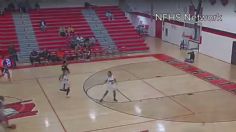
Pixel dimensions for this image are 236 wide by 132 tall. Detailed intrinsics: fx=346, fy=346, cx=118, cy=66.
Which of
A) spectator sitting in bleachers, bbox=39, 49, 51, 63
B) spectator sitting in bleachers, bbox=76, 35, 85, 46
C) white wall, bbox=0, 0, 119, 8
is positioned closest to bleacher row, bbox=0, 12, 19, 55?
spectator sitting in bleachers, bbox=39, 49, 51, 63

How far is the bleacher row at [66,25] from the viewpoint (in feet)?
80.2

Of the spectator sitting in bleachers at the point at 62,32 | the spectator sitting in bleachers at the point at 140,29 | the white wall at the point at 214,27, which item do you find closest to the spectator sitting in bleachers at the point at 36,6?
the spectator sitting in bleachers at the point at 62,32

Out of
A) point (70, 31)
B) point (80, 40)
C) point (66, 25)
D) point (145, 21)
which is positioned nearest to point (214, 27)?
point (80, 40)

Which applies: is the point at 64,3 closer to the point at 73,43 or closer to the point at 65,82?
the point at 73,43

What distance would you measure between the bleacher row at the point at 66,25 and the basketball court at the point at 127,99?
3895 millimetres

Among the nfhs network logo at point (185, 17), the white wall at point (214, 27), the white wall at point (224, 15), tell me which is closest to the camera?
the white wall at point (214, 27)

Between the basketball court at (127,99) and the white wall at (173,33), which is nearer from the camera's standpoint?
the basketball court at (127,99)

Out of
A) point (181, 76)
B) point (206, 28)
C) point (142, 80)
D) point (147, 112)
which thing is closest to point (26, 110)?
point (147, 112)

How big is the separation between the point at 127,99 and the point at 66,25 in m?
13.2

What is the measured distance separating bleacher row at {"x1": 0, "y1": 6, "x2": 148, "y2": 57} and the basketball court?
153 inches

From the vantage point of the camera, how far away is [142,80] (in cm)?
1797

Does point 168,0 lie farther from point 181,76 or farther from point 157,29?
point 181,76

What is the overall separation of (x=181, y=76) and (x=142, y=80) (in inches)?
88.6

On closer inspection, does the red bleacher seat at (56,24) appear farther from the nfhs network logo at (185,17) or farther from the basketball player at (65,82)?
the basketball player at (65,82)
